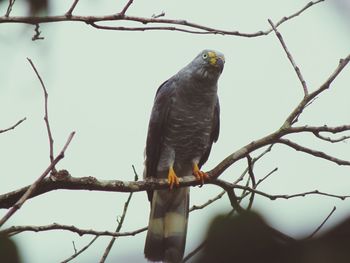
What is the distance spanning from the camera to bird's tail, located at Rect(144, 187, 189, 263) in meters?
5.05

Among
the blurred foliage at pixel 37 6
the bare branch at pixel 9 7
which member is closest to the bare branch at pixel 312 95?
the bare branch at pixel 9 7

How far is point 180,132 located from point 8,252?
4.96 m

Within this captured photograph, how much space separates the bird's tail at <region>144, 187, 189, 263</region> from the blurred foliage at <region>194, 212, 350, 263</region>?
4454mm

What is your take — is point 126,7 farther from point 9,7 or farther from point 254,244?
point 254,244

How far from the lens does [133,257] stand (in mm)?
480

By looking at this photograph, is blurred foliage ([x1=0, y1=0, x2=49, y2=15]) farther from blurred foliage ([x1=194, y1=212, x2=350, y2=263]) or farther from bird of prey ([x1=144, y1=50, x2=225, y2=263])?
bird of prey ([x1=144, y1=50, x2=225, y2=263])

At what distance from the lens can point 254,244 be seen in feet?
1.51

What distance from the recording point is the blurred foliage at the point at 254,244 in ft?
1.44

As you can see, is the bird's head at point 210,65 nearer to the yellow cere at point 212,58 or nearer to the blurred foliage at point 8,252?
the yellow cere at point 212,58

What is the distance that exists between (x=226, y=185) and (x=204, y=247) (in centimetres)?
307

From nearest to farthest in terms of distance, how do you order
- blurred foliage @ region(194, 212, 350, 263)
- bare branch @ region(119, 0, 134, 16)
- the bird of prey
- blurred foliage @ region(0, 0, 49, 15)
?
blurred foliage @ region(194, 212, 350, 263) < blurred foliage @ region(0, 0, 49, 15) < bare branch @ region(119, 0, 134, 16) < the bird of prey

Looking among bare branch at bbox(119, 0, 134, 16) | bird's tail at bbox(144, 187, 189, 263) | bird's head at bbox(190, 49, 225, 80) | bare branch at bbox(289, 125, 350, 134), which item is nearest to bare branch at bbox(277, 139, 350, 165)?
bare branch at bbox(289, 125, 350, 134)

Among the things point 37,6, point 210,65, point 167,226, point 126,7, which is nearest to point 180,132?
point 210,65

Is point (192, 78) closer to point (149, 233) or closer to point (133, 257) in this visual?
point (149, 233)
